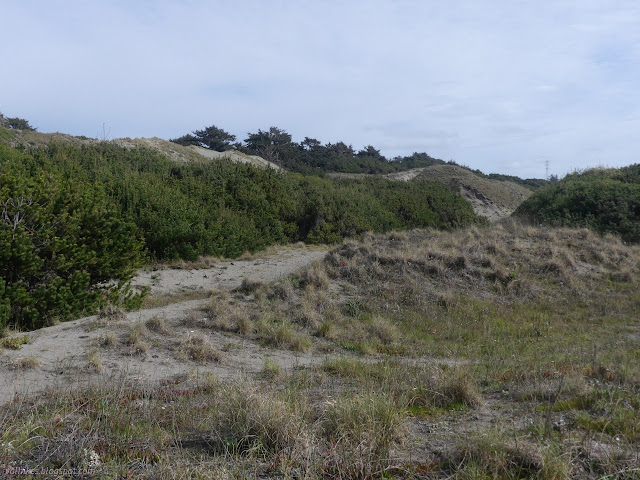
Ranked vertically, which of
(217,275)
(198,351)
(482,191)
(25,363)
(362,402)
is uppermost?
(482,191)

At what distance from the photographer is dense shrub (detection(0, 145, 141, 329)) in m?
8.59

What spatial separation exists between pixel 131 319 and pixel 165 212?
8613mm

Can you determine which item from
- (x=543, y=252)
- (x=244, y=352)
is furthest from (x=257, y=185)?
(x=244, y=352)

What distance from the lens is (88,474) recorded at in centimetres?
326

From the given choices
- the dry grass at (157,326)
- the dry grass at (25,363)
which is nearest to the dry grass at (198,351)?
the dry grass at (157,326)

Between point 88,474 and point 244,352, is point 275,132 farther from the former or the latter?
point 88,474

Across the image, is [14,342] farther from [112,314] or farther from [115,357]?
[112,314]

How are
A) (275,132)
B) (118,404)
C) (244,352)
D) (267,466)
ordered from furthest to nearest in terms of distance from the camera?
(275,132), (244,352), (118,404), (267,466)

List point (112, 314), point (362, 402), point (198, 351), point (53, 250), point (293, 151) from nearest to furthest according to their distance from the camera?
point (362, 402) → point (198, 351) → point (112, 314) → point (53, 250) → point (293, 151)

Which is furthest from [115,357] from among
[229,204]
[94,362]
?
[229,204]

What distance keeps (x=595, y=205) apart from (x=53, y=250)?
845 inches

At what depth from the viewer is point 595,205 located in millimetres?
22531

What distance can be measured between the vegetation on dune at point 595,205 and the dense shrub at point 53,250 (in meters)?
18.6

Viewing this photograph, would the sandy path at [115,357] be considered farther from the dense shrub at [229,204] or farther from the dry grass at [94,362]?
the dense shrub at [229,204]
